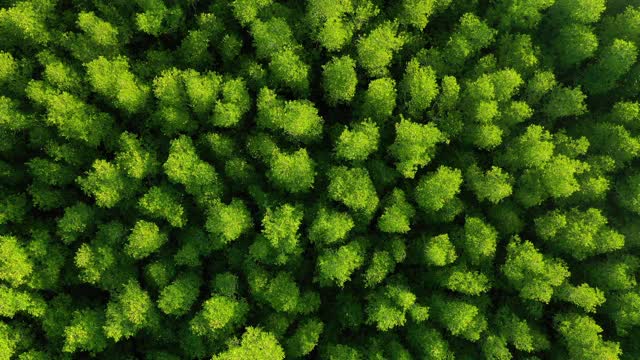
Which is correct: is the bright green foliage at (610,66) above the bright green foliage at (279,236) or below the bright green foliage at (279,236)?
above

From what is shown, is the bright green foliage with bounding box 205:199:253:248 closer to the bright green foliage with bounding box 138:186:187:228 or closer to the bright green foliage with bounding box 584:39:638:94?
the bright green foliage with bounding box 138:186:187:228

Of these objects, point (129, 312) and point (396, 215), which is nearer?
point (129, 312)

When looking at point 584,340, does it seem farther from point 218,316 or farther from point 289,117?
point 289,117

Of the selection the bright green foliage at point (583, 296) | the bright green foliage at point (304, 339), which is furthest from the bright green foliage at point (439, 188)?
the bright green foliage at point (304, 339)

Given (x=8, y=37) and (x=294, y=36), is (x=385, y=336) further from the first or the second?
(x=8, y=37)

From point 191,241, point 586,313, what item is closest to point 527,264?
point 586,313

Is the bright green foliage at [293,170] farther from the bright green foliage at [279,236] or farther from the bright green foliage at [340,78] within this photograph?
the bright green foliage at [340,78]

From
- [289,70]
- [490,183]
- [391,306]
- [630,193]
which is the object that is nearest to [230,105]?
[289,70]
